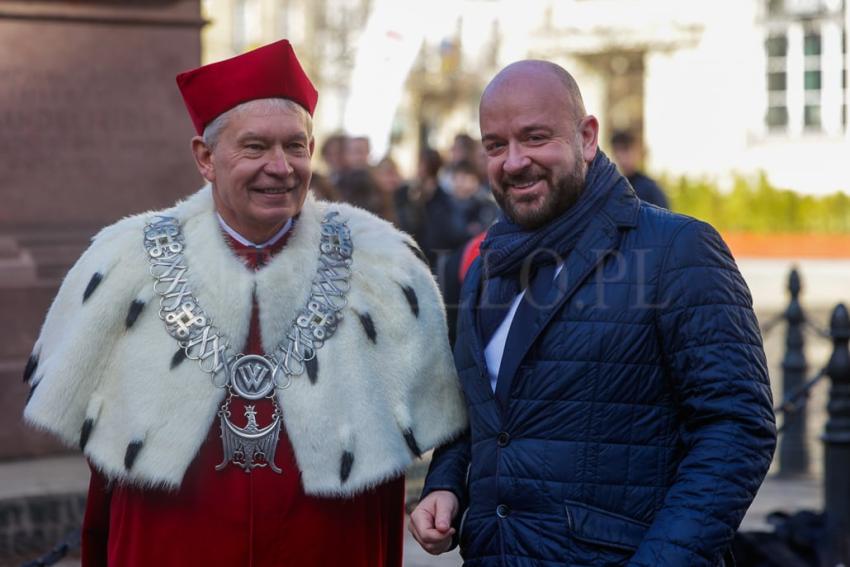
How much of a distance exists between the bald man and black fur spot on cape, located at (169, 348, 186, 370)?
2.51 feet

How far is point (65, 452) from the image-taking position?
7590mm

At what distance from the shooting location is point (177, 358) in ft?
12.4

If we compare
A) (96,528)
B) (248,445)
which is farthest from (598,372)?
(96,528)

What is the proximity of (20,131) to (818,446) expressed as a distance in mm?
6054

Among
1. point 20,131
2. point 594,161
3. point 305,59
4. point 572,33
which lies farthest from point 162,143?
point 305,59

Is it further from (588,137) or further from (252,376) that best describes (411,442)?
(588,137)

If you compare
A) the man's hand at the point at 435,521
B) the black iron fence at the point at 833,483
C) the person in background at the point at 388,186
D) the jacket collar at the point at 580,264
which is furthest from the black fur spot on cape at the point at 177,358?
the person in background at the point at 388,186

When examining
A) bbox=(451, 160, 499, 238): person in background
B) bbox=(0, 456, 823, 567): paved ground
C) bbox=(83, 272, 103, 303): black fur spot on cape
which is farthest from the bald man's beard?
bbox=(451, 160, 499, 238): person in background

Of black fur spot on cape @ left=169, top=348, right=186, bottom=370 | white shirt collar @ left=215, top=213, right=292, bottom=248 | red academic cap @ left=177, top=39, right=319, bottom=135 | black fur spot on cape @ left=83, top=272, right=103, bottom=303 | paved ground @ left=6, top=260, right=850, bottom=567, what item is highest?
red academic cap @ left=177, top=39, right=319, bottom=135

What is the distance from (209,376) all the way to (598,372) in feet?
3.35

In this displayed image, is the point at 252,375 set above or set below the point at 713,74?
below

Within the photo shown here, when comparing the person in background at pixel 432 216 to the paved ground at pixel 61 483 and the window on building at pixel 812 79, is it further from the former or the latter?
the window on building at pixel 812 79

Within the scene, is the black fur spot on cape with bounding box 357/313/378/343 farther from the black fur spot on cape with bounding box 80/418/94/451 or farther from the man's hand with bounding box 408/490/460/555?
the black fur spot on cape with bounding box 80/418/94/451

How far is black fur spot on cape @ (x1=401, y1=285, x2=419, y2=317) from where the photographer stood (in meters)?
3.98
